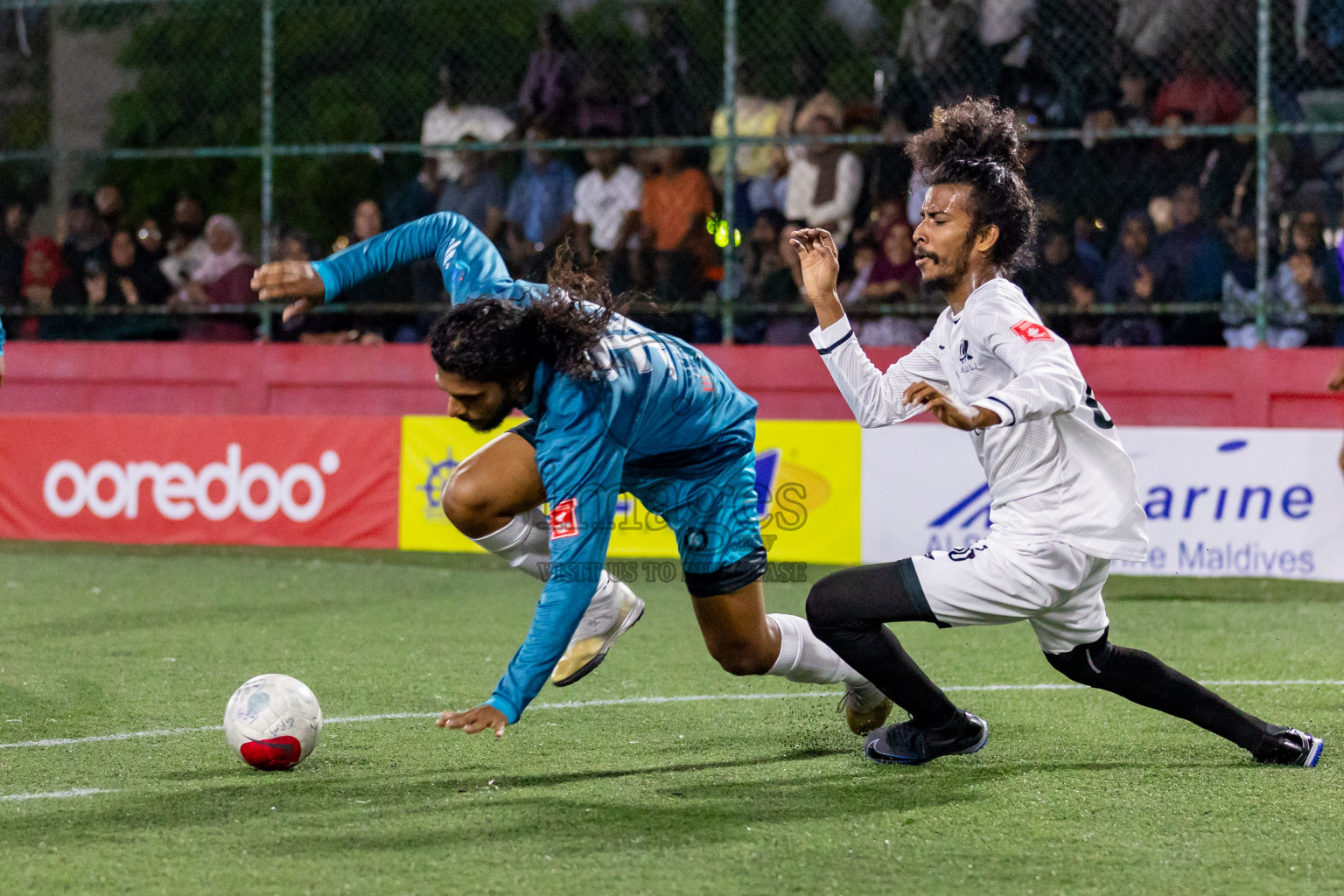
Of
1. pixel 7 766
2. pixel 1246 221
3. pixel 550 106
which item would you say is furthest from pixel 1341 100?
pixel 7 766

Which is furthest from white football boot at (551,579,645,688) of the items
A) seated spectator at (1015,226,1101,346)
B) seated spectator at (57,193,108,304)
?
seated spectator at (57,193,108,304)

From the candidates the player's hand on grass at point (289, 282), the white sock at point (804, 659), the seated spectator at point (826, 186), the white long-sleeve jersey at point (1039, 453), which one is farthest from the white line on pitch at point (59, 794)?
the seated spectator at point (826, 186)

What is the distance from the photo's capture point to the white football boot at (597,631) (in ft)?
15.9

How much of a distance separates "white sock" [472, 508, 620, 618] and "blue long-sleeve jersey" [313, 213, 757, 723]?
670 millimetres

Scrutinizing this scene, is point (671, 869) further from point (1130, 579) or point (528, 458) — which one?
point (1130, 579)

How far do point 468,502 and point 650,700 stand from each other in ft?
4.48

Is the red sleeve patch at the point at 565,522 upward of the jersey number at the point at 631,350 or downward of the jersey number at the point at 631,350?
downward

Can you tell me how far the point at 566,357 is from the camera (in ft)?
13.5

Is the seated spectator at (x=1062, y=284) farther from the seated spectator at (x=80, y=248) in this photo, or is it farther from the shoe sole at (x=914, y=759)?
the seated spectator at (x=80, y=248)

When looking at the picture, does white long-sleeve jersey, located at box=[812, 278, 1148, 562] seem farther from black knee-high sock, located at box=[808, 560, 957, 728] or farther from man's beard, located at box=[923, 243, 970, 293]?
black knee-high sock, located at box=[808, 560, 957, 728]

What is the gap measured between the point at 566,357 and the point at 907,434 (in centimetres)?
544

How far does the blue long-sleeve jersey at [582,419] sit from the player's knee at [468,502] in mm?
514

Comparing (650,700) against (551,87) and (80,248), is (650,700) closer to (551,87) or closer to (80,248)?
(551,87)

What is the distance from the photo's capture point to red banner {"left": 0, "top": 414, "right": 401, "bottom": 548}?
10.1 meters
